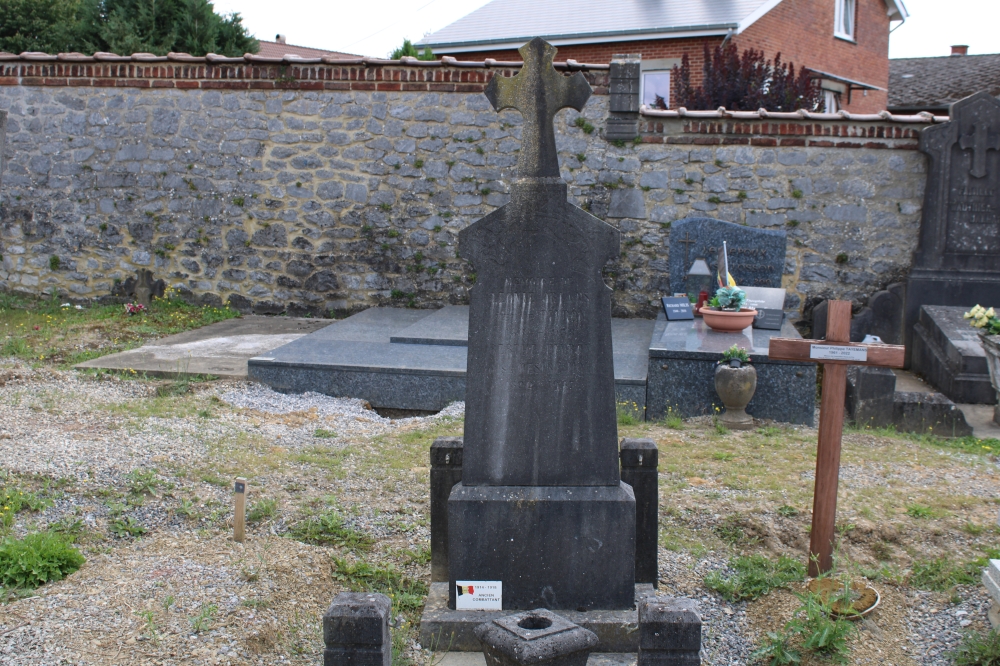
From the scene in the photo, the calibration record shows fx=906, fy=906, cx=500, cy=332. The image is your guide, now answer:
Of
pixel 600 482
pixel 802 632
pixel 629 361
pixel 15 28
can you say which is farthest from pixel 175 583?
pixel 15 28

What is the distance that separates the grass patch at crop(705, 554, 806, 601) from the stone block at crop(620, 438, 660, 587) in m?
0.35

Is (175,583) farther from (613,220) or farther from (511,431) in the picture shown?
(613,220)

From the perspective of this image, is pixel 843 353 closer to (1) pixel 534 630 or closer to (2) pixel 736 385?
(1) pixel 534 630

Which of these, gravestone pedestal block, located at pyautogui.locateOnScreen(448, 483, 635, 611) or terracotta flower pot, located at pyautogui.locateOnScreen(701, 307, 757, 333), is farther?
terracotta flower pot, located at pyautogui.locateOnScreen(701, 307, 757, 333)

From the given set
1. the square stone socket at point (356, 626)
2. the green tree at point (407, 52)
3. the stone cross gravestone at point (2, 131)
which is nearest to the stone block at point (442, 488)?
the square stone socket at point (356, 626)

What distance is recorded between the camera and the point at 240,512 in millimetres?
4270

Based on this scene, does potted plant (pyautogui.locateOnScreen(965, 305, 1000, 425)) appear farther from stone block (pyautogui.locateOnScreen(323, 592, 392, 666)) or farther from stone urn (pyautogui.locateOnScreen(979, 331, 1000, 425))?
stone block (pyautogui.locateOnScreen(323, 592, 392, 666))

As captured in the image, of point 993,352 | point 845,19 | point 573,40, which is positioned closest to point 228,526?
point 993,352

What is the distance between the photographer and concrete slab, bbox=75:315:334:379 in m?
7.82

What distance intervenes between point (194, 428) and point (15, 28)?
1774 cm

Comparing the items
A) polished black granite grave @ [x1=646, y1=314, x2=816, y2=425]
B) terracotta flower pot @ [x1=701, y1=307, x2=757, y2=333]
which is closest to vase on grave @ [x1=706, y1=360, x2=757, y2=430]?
polished black granite grave @ [x1=646, y1=314, x2=816, y2=425]

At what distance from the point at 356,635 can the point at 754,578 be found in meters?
2.08

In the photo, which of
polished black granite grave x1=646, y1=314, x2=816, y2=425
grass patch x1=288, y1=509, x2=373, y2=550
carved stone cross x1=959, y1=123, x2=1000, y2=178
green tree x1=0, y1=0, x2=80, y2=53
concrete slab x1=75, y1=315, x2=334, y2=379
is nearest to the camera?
grass patch x1=288, y1=509, x2=373, y2=550

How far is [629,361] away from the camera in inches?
313
